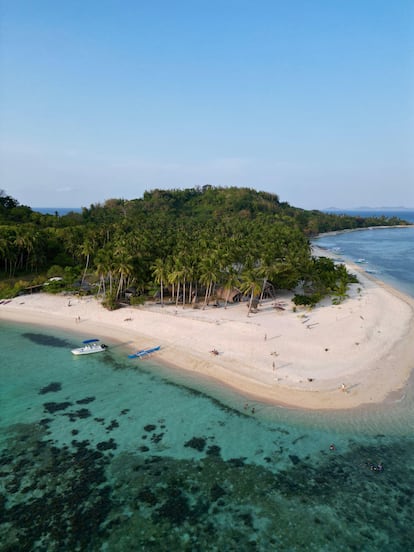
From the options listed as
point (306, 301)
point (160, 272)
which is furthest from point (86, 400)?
point (306, 301)

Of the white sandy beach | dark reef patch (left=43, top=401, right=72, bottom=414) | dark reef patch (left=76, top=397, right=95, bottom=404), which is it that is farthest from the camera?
the white sandy beach

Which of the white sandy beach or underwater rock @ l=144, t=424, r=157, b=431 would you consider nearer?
underwater rock @ l=144, t=424, r=157, b=431

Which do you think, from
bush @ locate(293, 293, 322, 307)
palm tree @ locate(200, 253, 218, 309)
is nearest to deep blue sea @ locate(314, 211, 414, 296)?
bush @ locate(293, 293, 322, 307)

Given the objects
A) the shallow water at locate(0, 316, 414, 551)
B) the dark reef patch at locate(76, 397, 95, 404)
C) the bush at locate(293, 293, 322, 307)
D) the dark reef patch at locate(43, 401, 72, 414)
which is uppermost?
the bush at locate(293, 293, 322, 307)

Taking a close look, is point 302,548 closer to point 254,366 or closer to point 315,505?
point 315,505

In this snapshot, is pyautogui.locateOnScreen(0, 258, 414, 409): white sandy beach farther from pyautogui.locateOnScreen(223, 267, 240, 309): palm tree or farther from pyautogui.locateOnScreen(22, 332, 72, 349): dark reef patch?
pyautogui.locateOnScreen(223, 267, 240, 309): palm tree

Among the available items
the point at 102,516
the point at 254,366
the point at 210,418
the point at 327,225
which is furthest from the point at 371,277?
the point at 327,225

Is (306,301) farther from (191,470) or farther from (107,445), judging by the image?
(107,445)
